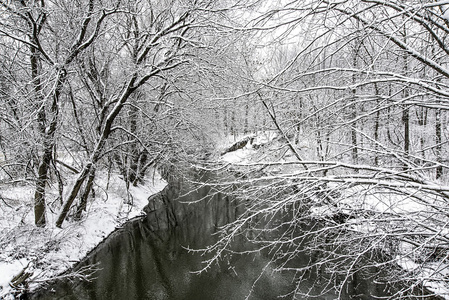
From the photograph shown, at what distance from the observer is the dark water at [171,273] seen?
677cm

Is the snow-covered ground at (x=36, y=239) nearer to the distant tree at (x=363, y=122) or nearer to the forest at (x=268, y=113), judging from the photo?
the forest at (x=268, y=113)

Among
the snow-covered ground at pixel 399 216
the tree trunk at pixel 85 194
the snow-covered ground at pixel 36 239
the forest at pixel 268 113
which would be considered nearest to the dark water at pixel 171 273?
the snow-covered ground at pixel 36 239

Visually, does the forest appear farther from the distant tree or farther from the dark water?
the dark water

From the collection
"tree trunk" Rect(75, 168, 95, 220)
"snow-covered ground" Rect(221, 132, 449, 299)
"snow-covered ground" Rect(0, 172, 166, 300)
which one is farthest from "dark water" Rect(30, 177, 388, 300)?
"snow-covered ground" Rect(221, 132, 449, 299)

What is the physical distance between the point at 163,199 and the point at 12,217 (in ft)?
26.5

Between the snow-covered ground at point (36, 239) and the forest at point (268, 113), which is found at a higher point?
the forest at point (268, 113)

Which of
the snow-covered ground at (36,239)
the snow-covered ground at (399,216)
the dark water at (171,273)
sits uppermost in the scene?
the snow-covered ground at (399,216)

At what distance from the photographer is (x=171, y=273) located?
7789 millimetres

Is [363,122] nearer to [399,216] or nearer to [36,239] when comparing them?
[399,216]

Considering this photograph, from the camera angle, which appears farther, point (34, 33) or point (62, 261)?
point (62, 261)

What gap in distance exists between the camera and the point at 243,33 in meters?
2.74

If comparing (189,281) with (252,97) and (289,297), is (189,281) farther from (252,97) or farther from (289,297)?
(252,97)

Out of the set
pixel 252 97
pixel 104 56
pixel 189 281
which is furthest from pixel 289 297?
pixel 104 56

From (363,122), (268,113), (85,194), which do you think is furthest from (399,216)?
(85,194)
